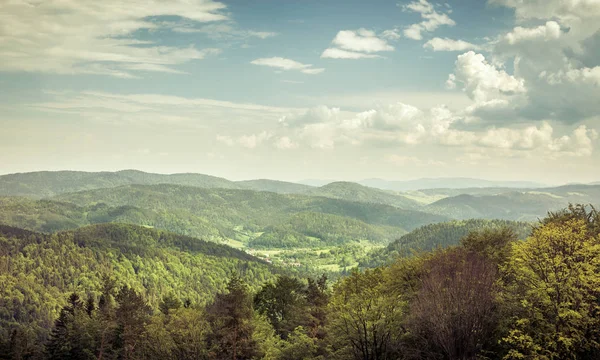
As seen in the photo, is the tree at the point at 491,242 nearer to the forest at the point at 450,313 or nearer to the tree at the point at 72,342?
the forest at the point at 450,313

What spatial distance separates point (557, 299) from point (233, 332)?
41.7 meters

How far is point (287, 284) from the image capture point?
84750 mm

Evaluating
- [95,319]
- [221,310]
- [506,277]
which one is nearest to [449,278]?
[506,277]

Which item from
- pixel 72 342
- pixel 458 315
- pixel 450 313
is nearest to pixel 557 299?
pixel 458 315

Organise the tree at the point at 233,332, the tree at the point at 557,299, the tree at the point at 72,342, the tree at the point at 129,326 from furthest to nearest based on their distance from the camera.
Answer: the tree at the point at 72,342 → the tree at the point at 129,326 → the tree at the point at 233,332 → the tree at the point at 557,299

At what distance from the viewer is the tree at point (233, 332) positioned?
59531mm

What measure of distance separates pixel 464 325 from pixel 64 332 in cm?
7674

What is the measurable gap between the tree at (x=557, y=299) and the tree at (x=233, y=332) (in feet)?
118

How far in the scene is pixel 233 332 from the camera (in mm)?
60125

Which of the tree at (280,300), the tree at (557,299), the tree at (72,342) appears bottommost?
the tree at (72,342)

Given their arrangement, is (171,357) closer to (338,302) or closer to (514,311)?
(338,302)

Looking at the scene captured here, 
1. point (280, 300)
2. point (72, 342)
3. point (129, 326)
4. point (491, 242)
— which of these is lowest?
point (72, 342)

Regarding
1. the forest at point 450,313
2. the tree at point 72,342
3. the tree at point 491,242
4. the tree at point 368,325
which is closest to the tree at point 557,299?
the forest at point 450,313

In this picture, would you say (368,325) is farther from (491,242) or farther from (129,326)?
(129,326)
